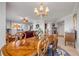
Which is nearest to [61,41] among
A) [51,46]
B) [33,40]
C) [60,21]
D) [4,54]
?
[51,46]

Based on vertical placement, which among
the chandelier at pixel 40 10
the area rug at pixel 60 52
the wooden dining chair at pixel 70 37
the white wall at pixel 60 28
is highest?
the chandelier at pixel 40 10

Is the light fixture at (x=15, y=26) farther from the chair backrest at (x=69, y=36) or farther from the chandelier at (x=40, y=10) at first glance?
the chair backrest at (x=69, y=36)

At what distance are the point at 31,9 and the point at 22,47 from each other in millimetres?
588

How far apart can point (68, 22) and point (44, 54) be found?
609 millimetres

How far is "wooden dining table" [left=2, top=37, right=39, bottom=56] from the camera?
1.96 meters

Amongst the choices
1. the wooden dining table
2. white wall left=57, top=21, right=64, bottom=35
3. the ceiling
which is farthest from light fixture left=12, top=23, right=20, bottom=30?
white wall left=57, top=21, right=64, bottom=35

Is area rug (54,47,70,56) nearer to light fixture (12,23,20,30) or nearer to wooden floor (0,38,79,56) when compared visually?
wooden floor (0,38,79,56)

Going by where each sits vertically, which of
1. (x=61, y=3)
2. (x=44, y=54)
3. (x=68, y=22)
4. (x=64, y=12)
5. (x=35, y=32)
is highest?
(x=61, y=3)

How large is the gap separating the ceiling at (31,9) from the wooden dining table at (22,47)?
0.33 meters

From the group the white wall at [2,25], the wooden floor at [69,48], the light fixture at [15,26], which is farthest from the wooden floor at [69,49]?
the white wall at [2,25]

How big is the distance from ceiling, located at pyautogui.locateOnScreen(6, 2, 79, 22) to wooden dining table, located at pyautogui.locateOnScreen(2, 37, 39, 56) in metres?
0.33

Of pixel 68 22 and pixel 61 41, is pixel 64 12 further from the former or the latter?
pixel 61 41

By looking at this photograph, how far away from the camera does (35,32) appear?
1.99 m

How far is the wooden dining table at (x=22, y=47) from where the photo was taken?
1965 millimetres
